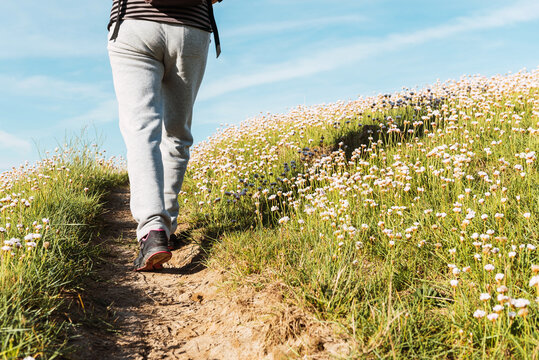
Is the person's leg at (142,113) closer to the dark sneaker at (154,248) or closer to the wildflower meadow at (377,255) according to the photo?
the dark sneaker at (154,248)

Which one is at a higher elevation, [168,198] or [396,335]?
[168,198]

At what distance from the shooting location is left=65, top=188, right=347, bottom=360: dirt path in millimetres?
2580

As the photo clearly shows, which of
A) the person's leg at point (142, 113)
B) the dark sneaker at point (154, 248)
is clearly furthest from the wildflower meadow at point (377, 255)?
the person's leg at point (142, 113)

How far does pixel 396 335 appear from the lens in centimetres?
237

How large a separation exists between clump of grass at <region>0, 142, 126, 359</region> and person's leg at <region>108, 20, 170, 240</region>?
0.75m

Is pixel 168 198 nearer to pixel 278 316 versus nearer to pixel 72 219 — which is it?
pixel 72 219

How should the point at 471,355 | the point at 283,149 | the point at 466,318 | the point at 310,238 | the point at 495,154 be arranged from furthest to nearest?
the point at 283,149
the point at 495,154
the point at 310,238
the point at 466,318
the point at 471,355

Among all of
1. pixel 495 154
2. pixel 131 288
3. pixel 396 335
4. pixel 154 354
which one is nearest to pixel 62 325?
pixel 154 354

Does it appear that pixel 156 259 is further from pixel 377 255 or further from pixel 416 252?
pixel 416 252

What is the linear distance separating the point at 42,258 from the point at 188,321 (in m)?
1.22

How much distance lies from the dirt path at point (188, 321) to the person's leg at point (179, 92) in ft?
2.53

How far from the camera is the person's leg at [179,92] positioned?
4062 millimetres

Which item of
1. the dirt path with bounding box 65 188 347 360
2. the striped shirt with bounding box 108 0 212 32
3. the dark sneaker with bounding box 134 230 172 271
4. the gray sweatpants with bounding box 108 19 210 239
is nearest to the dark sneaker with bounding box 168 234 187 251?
the dirt path with bounding box 65 188 347 360

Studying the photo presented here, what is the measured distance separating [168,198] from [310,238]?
6.08ft
